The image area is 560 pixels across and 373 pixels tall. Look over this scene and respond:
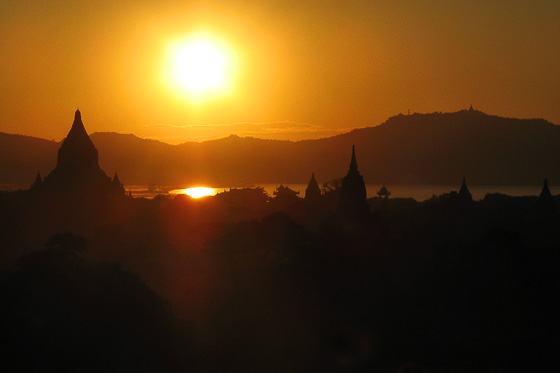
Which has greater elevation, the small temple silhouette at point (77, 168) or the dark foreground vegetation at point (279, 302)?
the small temple silhouette at point (77, 168)

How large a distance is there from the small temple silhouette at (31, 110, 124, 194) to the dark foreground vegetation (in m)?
18.2

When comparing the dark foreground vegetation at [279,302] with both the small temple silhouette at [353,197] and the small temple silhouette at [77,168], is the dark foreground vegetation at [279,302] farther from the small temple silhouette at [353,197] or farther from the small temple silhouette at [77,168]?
the small temple silhouette at [77,168]

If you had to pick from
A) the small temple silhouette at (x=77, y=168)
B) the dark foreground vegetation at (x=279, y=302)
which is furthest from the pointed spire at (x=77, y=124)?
the dark foreground vegetation at (x=279, y=302)

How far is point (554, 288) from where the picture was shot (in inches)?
1695

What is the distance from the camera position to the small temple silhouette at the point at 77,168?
80.5 meters

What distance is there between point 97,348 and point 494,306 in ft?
67.5

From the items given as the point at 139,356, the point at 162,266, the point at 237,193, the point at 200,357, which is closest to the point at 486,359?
the point at 200,357

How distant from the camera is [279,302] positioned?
41.2 m

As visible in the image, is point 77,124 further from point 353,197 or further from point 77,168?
point 353,197

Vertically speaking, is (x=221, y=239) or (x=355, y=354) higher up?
(x=221, y=239)

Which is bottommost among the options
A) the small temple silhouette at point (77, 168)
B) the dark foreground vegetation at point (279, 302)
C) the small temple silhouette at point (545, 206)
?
the dark foreground vegetation at point (279, 302)

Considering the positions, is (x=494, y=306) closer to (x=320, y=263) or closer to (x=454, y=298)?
(x=454, y=298)

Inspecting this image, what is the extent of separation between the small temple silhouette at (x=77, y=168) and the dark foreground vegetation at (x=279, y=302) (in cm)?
1821

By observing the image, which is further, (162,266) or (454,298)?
(162,266)
